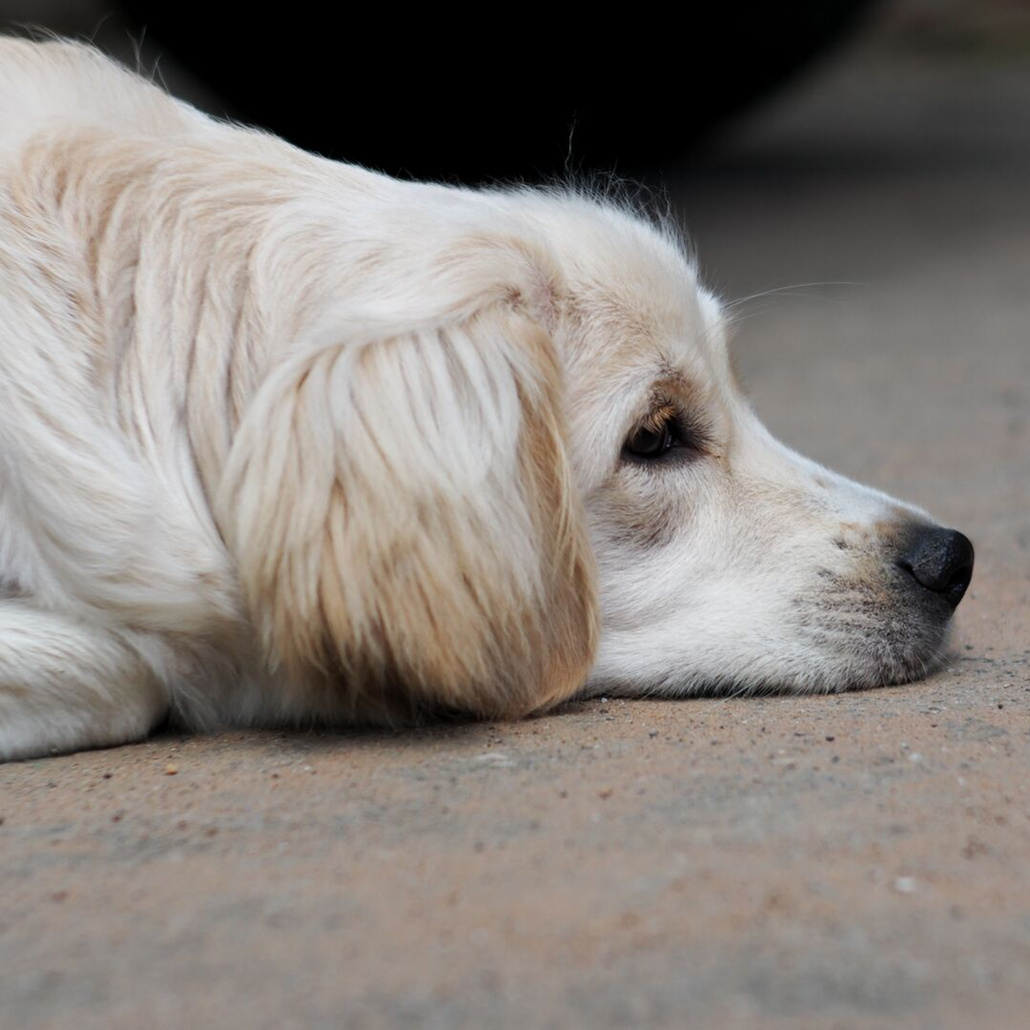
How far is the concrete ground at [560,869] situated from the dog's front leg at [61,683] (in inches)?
3.2

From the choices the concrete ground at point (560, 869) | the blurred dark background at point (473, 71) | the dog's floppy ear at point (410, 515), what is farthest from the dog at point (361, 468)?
the blurred dark background at point (473, 71)

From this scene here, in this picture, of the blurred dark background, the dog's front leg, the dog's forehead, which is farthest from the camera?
the blurred dark background

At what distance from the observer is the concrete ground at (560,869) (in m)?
1.90

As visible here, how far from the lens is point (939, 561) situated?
337 centimetres

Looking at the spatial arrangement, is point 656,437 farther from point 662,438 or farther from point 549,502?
point 549,502

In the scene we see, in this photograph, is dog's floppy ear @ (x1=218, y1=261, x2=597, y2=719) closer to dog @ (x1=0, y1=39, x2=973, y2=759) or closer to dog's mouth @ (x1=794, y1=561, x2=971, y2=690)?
dog @ (x1=0, y1=39, x2=973, y2=759)

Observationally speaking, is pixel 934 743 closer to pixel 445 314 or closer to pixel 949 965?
pixel 949 965

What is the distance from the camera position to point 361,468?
9.15 feet

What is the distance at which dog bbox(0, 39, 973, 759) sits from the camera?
282 cm

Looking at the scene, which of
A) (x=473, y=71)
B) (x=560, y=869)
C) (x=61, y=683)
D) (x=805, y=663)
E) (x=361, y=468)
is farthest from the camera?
(x=473, y=71)

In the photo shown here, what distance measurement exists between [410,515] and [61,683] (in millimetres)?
768

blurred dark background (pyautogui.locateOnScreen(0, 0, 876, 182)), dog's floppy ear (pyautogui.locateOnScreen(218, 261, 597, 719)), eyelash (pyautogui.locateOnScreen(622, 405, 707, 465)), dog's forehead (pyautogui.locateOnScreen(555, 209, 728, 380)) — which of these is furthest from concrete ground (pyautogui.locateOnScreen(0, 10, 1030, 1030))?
blurred dark background (pyautogui.locateOnScreen(0, 0, 876, 182))

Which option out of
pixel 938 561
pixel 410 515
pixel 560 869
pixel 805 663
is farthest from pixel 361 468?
pixel 938 561

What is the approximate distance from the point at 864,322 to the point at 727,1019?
6427 mm
